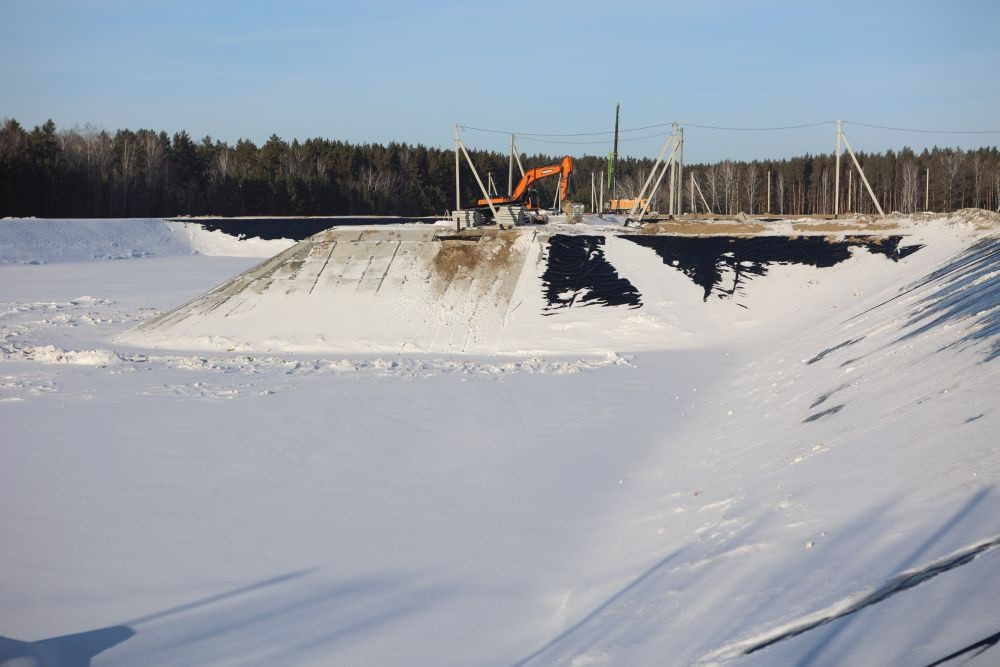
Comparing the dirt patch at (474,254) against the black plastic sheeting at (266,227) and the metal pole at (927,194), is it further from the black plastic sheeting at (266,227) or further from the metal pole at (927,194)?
the metal pole at (927,194)

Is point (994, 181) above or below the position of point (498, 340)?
above

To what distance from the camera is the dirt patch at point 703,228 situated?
71.7 ft

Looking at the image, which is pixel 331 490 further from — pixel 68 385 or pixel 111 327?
pixel 111 327

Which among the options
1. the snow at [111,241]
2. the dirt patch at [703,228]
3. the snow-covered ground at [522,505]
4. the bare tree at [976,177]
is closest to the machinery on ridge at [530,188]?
the dirt patch at [703,228]

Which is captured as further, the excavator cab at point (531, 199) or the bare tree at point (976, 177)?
the bare tree at point (976, 177)

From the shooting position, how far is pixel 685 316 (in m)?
18.7

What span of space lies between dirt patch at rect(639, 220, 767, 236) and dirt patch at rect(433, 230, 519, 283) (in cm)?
376

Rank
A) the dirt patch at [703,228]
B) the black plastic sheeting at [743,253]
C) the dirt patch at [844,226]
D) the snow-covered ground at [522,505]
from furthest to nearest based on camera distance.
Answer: the dirt patch at [703,228] → the dirt patch at [844,226] → the black plastic sheeting at [743,253] → the snow-covered ground at [522,505]

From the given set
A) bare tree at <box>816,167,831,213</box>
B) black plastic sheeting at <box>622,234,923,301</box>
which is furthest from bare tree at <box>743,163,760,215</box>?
black plastic sheeting at <box>622,234,923,301</box>

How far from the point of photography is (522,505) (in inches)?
320

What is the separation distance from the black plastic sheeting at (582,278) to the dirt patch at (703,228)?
2127mm

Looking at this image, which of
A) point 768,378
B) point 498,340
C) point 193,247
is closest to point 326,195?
point 193,247

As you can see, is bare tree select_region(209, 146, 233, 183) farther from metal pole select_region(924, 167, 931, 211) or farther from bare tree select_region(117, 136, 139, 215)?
metal pole select_region(924, 167, 931, 211)

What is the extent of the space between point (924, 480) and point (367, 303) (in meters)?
15.1
